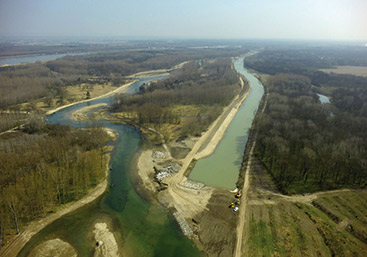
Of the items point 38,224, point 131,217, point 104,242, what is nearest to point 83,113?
point 38,224

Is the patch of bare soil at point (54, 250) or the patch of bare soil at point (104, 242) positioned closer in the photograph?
the patch of bare soil at point (54, 250)

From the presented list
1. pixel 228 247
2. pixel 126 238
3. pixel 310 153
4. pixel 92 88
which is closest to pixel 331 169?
pixel 310 153

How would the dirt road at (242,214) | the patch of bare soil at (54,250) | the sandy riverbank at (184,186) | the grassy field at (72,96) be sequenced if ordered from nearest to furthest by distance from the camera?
the patch of bare soil at (54,250) → the dirt road at (242,214) → the sandy riverbank at (184,186) → the grassy field at (72,96)

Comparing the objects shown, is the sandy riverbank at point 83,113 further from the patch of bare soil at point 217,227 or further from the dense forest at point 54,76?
the patch of bare soil at point 217,227

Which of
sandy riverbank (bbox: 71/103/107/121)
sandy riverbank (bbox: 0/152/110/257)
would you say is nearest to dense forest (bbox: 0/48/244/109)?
sandy riverbank (bbox: 71/103/107/121)

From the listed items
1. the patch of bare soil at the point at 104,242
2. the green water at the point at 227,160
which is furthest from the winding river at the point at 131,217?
the patch of bare soil at the point at 104,242

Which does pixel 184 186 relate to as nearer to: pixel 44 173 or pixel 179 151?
pixel 179 151

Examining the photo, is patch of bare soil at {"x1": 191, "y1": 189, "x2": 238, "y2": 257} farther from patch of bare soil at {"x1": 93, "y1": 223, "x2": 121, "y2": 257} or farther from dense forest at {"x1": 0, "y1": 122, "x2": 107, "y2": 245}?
dense forest at {"x1": 0, "y1": 122, "x2": 107, "y2": 245}
